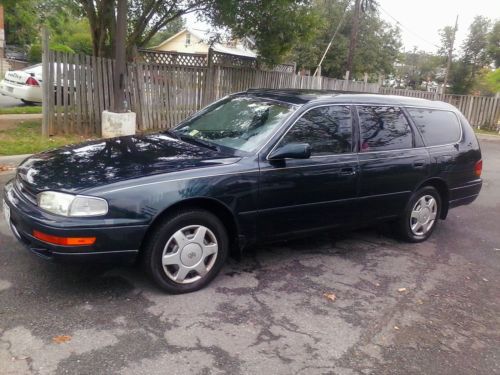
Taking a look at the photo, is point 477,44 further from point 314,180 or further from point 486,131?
point 314,180

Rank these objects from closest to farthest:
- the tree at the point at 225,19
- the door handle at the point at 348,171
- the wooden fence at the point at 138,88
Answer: the door handle at the point at 348,171, the wooden fence at the point at 138,88, the tree at the point at 225,19

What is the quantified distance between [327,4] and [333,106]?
38303mm

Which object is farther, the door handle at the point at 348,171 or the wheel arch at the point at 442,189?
the wheel arch at the point at 442,189

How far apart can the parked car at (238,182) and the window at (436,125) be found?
0.02 m

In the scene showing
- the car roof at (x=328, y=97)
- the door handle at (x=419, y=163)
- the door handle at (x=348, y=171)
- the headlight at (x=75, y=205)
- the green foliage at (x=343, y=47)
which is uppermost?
the green foliage at (x=343, y=47)

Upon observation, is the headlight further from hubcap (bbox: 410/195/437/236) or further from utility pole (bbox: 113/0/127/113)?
utility pole (bbox: 113/0/127/113)

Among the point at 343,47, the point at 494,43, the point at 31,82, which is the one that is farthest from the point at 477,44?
the point at 31,82

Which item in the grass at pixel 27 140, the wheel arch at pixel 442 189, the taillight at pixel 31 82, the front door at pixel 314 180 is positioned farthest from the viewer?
the taillight at pixel 31 82

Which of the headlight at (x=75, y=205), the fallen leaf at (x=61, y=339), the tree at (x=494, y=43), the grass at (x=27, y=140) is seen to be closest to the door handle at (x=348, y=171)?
the headlight at (x=75, y=205)

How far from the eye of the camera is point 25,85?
45.0 feet

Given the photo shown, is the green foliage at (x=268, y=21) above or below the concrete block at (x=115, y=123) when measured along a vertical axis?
above

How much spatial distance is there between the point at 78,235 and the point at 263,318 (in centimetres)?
145

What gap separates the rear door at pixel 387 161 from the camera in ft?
15.4

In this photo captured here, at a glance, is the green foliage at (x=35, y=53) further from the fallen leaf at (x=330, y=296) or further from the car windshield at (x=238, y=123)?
the fallen leaf at (x=330, y=296)
